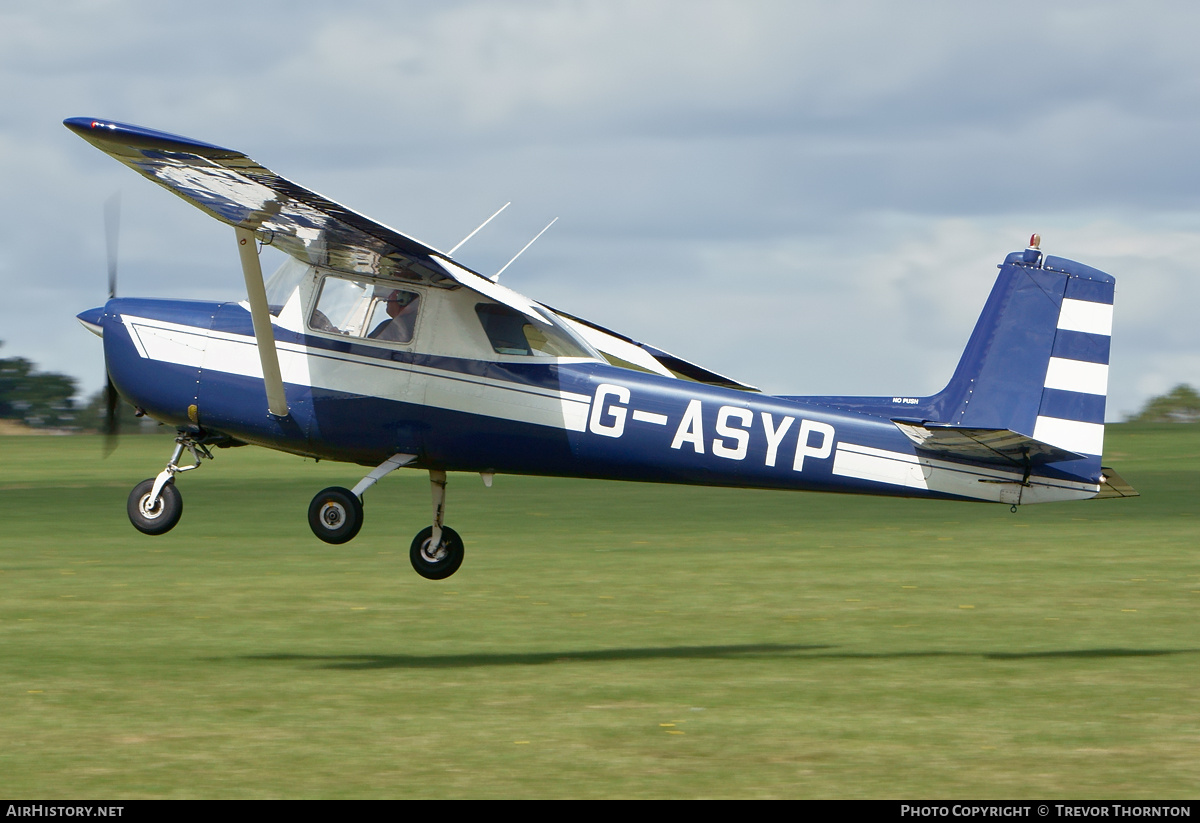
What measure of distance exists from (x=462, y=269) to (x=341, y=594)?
767 centimetres

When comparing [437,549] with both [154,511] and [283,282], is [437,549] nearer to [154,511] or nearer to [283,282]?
[154,511]

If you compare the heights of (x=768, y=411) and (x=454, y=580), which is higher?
(x=768, y=411)

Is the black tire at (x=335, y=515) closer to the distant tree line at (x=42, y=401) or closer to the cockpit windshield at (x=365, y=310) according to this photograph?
the cockpit windshield at (x=365, y=310)

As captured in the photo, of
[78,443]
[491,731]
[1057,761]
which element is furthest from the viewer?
[78,443]

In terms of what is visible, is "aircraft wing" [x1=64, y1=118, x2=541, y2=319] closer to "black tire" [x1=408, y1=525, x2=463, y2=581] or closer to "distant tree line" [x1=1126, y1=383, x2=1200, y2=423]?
"black tire" [x1=408, y1=525, x2=463, y2=581]

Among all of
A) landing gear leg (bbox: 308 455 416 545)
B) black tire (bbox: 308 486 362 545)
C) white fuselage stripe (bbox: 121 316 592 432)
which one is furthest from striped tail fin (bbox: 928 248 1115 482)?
black tire (bbox: 308 486 362 545)

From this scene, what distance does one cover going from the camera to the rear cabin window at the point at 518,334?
1228 cm

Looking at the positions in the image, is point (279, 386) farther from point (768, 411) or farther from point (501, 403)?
point (768, 411)

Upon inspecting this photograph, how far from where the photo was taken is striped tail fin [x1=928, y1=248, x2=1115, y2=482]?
38.7 ft

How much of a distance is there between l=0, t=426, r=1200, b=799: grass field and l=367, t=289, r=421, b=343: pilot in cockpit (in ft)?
9.23

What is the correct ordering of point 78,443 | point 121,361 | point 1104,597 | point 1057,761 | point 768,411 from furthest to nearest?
point 78,443 → point 1104,597 → point 121,361 → point 768,411 → point 1057,761

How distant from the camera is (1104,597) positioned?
18.0 metres

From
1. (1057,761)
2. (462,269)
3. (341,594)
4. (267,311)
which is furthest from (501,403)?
(341,594)

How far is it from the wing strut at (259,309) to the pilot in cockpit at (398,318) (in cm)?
82
